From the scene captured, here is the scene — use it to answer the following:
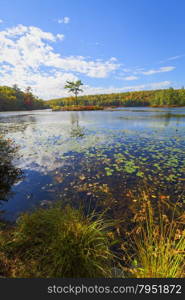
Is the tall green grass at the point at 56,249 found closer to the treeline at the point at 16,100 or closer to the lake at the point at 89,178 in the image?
the lake at the point at 89,178

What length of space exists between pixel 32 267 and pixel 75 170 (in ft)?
11.1

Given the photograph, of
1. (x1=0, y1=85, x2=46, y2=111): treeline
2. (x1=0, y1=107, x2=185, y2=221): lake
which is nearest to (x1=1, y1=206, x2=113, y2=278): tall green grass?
(x1=0, y1=107, x2=185, y2=221): lake

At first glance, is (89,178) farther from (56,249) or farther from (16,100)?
(16,100)

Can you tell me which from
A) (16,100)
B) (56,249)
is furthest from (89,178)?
(16,100)

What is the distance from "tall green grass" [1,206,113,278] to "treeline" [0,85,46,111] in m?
67.0

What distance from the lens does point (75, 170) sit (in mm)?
4855

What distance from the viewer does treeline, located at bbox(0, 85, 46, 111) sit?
5456cm

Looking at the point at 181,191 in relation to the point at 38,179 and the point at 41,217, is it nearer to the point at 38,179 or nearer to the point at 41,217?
the point at 41,217

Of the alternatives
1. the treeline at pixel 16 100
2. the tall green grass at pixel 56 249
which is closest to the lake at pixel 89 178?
the tall green grass at pixel 56 249

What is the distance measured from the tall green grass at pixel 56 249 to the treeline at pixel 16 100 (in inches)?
2638

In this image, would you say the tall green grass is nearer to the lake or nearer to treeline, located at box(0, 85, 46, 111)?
the lake

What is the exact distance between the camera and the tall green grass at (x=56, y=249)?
150cm

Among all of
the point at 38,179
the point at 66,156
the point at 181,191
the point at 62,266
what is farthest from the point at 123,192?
the point at 66,156

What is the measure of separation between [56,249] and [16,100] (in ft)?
243
